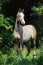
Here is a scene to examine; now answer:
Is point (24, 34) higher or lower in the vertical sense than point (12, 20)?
lower

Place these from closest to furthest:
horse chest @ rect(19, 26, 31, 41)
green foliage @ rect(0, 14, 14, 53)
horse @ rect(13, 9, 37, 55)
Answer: horse @ rect(13, 9, 37, 55) < green foliage @ rect(0, 14, 14, 53) < horse chest @ rect(19, 26, 31, 41)

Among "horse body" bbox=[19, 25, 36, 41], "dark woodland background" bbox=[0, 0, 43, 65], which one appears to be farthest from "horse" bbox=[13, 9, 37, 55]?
"dark woodland background" bbox=[0, 0, 43, 65]

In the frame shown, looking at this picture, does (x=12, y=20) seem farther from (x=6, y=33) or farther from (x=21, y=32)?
(x=21, y=32)

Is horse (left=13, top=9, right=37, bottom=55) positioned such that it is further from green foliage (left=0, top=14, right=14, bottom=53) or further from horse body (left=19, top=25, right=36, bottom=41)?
green foliage (left=0, top=14, right=14, bottom=53)

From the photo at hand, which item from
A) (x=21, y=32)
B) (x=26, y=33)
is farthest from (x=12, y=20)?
(x=21, y=32)

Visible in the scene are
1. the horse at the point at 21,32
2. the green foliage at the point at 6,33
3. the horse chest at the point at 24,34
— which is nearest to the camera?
the horse at the point at 21,32

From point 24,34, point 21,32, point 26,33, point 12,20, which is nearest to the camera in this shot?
point 21,32

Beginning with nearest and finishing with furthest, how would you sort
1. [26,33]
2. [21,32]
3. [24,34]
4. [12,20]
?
1. [21,32]
2. [24,34]
3. [26,33]
4. [12,20]

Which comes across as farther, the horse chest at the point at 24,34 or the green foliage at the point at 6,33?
the horse chest at the point at 24,34

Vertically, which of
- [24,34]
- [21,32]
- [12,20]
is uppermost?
[12,20]

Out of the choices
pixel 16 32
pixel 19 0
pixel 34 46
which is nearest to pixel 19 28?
pixel 16 32

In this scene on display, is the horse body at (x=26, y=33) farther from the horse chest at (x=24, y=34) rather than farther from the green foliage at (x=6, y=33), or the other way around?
the green foliage at (x=6, y=33)

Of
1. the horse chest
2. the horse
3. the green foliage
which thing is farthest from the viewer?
the horse chest

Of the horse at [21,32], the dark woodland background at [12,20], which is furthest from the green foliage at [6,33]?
the horse at [21,32]
